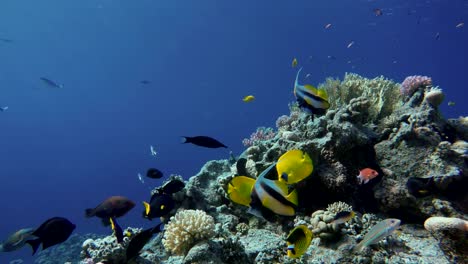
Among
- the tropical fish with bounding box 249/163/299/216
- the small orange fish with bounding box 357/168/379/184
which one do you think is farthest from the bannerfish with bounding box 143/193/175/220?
the small orange fish with bounding box 357/168/379/184

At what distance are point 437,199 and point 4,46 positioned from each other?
125 m

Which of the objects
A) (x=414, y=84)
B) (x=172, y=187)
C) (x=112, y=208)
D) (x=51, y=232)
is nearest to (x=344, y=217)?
(x=172, y=187)

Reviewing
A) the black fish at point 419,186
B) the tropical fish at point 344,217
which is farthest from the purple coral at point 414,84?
the tropical fish at point 344,217

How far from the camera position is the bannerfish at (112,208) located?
468 cm

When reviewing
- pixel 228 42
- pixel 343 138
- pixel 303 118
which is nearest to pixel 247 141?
pixel 303 118

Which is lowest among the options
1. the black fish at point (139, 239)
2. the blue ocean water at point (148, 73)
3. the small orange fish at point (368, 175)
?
the black fish at point (139, 239)

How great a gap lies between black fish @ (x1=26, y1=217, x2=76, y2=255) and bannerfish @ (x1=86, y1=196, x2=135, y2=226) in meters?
0.61

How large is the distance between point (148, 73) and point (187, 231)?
113 meters

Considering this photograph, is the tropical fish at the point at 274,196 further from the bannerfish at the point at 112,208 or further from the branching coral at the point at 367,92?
the branching coral at the point at 367,92

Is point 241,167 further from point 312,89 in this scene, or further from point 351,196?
point 312,89

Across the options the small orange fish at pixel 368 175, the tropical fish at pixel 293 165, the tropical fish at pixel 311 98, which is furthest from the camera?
the small orange fish at pixel 368 175

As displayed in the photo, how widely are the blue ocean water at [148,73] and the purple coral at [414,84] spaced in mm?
56176

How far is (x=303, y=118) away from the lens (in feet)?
21.1

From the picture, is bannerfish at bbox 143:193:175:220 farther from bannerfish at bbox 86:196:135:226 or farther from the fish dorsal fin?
the fish dorsal fin
